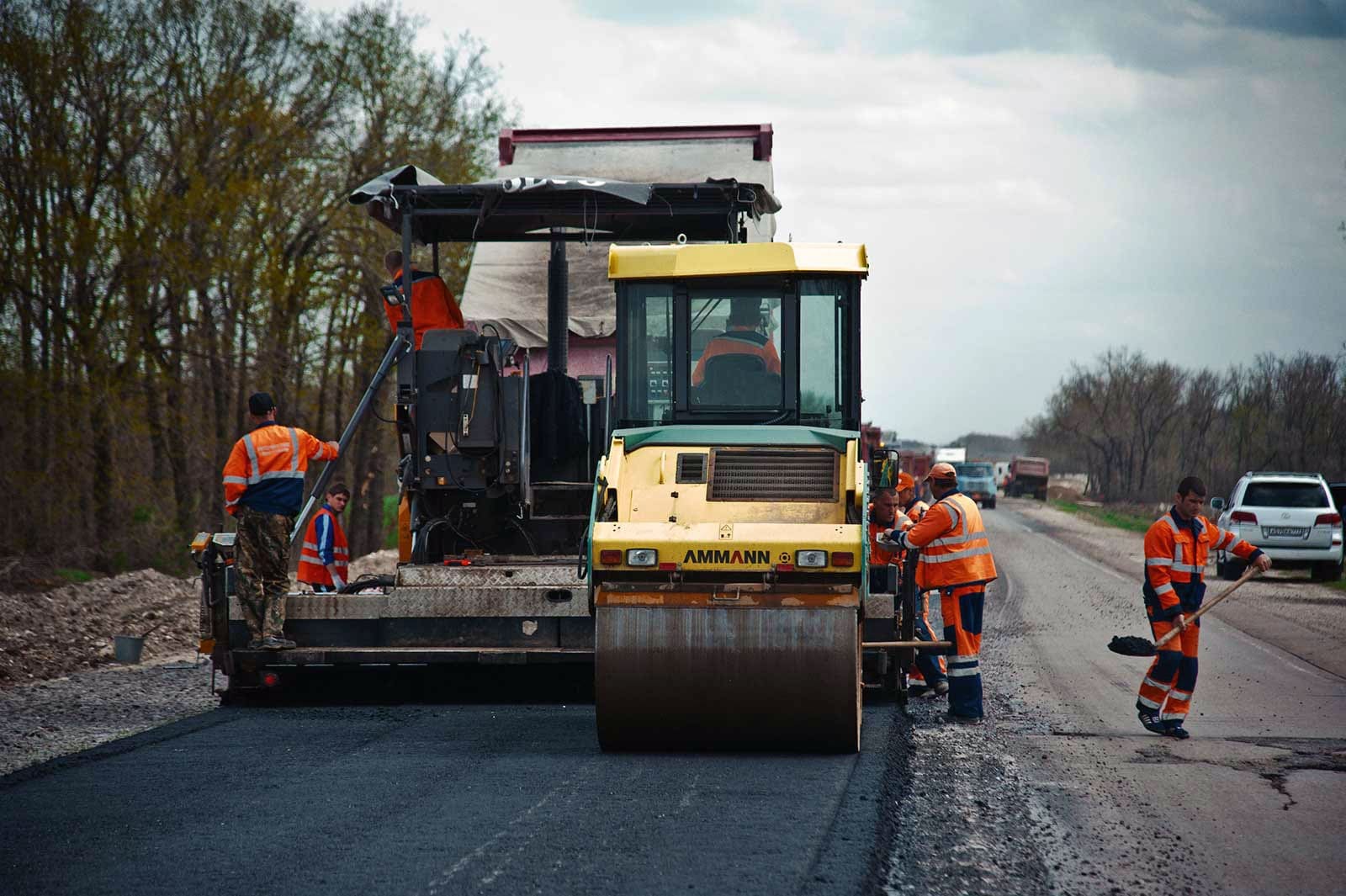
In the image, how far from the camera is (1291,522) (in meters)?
22.7

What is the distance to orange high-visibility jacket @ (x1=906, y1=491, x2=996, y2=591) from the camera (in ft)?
29.9

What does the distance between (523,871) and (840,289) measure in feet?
14.2

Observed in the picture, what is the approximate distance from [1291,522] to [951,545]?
15448 millimetres

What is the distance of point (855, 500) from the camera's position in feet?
25.0

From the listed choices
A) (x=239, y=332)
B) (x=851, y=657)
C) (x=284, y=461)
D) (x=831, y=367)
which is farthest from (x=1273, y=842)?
(x=239, y=332)

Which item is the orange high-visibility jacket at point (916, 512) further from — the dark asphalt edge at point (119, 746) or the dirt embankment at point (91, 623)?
the dirt embankment at point (91, 623)

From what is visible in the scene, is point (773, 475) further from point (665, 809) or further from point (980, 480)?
point (980, 480)

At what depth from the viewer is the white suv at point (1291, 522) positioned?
22641 millimetres

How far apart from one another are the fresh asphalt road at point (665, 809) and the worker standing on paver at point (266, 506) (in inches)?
26.7

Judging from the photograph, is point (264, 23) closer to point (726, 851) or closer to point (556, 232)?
point (556, 232)

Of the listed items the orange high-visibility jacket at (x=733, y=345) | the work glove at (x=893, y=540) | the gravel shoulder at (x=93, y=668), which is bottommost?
the gravel shoulder at (x=93, y=668)

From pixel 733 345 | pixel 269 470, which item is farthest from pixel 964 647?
pixel 269 470

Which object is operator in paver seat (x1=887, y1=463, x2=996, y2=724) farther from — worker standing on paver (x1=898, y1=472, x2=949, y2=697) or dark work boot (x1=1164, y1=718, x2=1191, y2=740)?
dark work boot (x1=1164, y1=718, x2=1191, y2=740)

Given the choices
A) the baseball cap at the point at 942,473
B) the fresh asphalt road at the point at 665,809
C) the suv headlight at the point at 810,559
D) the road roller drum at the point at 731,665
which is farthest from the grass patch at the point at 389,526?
the suv headlight at the point at 810,559
